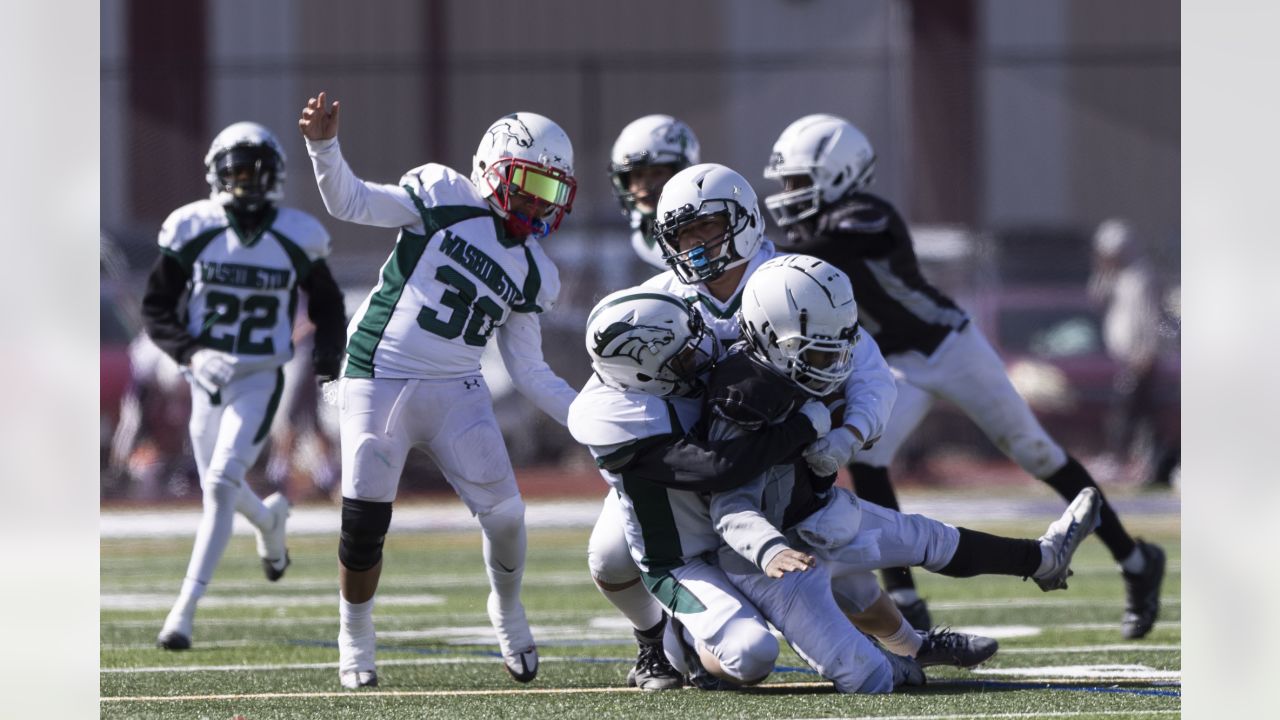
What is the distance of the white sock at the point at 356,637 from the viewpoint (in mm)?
4922

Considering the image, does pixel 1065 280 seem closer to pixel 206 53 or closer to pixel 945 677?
pixel 206 53

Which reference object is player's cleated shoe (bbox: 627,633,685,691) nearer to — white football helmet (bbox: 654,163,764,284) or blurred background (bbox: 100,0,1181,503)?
white football helmet (bbox: 654,163,764,284)

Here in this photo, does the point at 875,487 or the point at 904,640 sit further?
the point at 875,487

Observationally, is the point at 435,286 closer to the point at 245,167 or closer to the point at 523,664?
the point at 523,664

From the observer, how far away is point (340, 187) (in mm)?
4816

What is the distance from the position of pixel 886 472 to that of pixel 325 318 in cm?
199

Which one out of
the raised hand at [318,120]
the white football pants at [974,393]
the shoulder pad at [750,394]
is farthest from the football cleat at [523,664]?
the white football pants at [974,393]

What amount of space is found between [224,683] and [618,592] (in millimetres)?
1108

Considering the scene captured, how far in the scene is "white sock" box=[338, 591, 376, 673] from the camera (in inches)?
194

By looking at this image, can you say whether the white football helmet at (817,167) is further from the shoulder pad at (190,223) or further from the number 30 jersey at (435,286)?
the shoulder pad at (190,223)

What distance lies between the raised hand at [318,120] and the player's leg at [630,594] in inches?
46.4

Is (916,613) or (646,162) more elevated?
(646,162)

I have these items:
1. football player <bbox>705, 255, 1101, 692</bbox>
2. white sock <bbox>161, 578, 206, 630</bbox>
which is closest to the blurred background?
white sock <bbox>161, 578, 206, 630</bbox>

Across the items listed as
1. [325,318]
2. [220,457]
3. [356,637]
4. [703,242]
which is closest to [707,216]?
[703,242]
